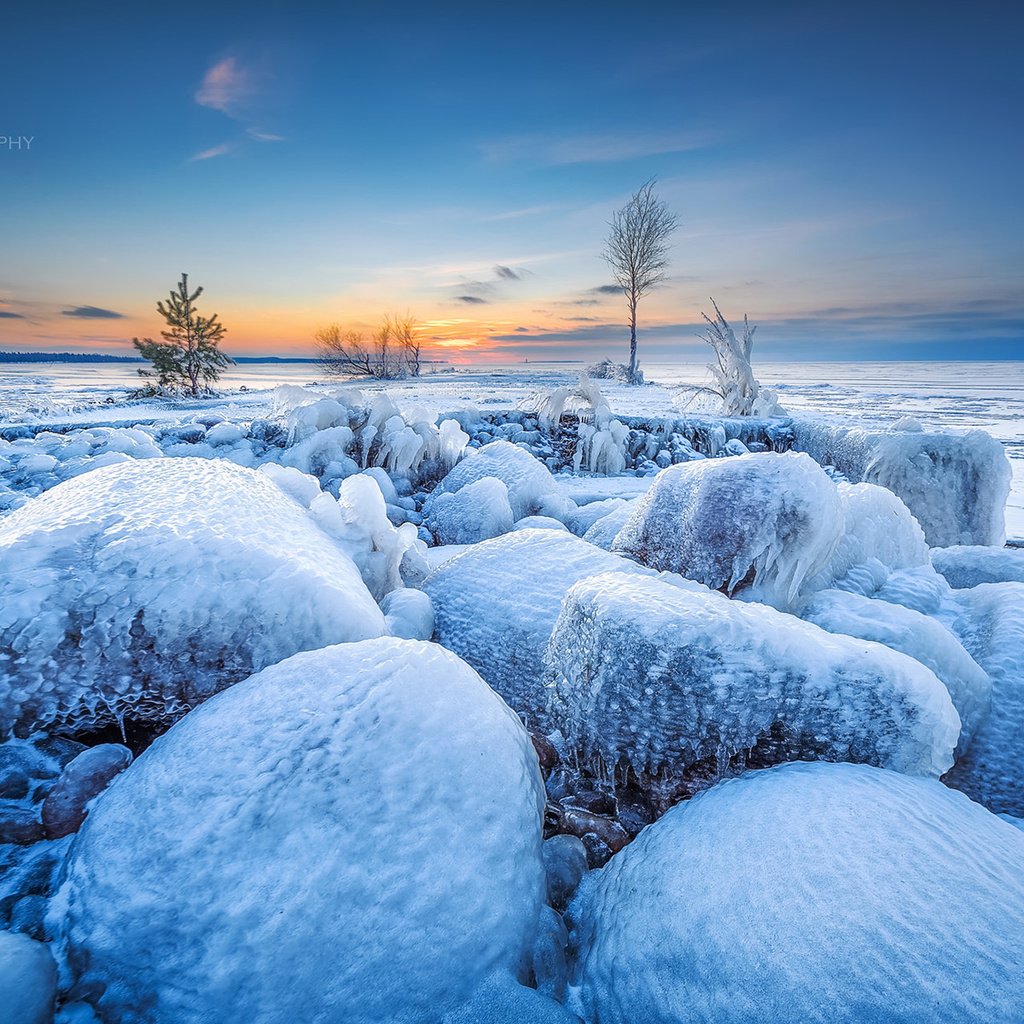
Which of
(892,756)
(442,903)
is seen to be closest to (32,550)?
(442,903)

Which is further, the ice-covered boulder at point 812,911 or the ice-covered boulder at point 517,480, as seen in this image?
the ice-covered boulder at point 517,480

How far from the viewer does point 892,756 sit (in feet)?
3.62

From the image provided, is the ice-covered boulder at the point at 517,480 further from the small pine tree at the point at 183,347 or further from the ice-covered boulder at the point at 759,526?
the small pine tree at the point at 183,347

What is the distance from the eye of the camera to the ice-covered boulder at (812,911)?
2.43 ft

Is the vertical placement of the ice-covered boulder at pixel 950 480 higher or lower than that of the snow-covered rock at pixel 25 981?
higher

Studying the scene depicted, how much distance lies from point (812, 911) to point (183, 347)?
1372 centimetres

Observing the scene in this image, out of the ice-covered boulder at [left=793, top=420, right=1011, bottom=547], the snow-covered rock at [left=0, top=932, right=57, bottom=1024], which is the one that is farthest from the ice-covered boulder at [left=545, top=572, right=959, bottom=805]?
the ice-covered boulder at [left=793, top=420, right=1011, bottom=547]

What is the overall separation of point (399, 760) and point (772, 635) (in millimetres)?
810

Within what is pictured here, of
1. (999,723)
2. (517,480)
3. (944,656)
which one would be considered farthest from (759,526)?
(517,480)

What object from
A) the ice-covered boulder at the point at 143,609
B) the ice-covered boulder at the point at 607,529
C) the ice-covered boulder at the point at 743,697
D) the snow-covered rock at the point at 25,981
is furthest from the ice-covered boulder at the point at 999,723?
the snow-covered rock at the point at 25,981

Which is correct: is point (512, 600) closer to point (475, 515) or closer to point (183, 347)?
point (475, 515)

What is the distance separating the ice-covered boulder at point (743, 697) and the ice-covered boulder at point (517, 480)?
2545mm

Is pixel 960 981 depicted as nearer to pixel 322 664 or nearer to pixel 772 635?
pixel 772 635

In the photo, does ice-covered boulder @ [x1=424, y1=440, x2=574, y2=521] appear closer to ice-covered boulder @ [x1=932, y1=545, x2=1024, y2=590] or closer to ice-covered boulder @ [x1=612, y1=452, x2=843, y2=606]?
ice-covered boulder @ [x1=612, y1=452, x2=843, y2=606]
